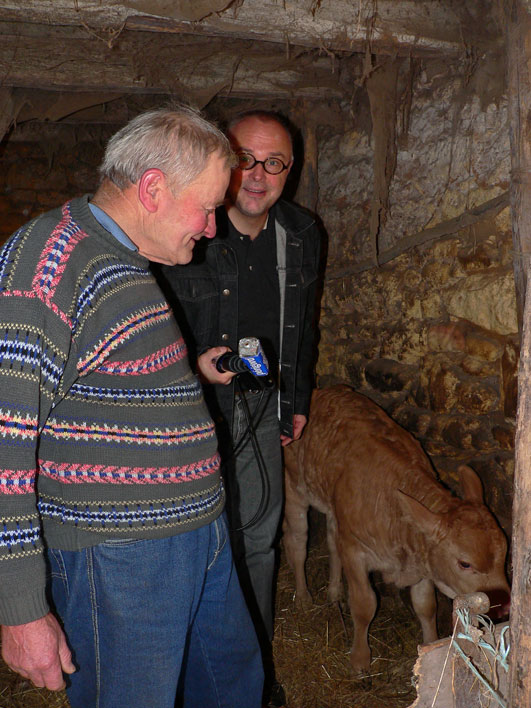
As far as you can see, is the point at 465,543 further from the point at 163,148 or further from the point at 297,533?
the point at 163,148

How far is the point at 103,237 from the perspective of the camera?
1.55 m

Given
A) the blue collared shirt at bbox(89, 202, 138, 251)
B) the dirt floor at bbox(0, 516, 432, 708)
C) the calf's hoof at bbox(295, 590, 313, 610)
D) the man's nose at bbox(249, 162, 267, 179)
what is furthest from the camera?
the calf's hoof at bbox(295, 590, 313, 610)

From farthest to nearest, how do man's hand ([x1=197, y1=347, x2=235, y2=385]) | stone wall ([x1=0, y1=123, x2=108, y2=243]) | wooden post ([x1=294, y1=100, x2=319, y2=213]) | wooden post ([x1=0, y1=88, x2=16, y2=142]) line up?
stone wall ([x1=0, y1=123, x2=108, y2=243]), wooden post ([x1=294, y1=100, x2=319, y2=213]), wooden post ([x1=0, y1=88, x2=16, y2=142]), man's hand ([x1=197, y1=347, x2=235, y2=385])

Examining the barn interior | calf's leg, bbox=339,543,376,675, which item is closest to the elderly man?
the barn interior

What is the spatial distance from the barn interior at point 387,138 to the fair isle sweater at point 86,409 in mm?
1665

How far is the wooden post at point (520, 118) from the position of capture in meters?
2.58

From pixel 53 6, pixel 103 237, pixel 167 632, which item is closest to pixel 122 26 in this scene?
pixel 53 6

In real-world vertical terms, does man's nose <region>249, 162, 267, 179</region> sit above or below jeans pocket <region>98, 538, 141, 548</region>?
above

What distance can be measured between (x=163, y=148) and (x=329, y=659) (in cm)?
305

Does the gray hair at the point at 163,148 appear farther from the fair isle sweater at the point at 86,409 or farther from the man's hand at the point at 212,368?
the man's hand at the point at 212,368

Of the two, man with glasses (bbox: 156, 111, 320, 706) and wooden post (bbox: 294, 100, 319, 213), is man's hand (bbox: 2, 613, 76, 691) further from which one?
wooden post (bbox: 294, 100, 319, 213)

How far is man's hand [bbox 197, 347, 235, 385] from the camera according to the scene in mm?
2346

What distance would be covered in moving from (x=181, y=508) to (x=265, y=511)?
1.47 m

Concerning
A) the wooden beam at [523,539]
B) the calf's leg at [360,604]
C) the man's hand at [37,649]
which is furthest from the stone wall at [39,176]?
the wooden beam at [523,539]
